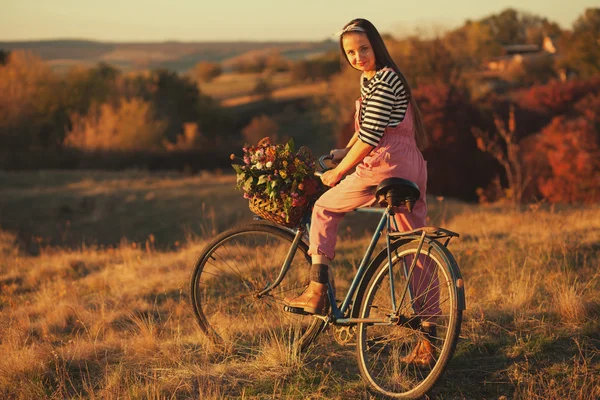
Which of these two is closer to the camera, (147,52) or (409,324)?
(409,324)

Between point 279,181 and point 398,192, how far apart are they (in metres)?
0.83

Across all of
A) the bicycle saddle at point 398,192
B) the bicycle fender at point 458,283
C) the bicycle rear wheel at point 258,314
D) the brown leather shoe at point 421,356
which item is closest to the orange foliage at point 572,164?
the bicycle rear wheel at point 258,314

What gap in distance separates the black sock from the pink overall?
0.08 meters

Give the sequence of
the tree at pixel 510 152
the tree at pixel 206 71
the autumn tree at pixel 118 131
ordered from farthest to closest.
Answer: the tree at pixel 206 71 → the autumn tree at pixel 118 131 → the tree at pixel 510 152

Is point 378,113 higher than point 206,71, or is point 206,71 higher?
point 206,71

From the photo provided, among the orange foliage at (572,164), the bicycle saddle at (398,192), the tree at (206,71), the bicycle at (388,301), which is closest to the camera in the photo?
the bicycle at (388,301)

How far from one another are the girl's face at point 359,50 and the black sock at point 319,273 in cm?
117

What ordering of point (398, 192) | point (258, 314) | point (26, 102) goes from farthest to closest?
point (26, 102) < point (258, 314) < point (398, 192)

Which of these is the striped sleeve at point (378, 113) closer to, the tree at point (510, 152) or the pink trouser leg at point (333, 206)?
the pink trouser leg at point (333, 206)

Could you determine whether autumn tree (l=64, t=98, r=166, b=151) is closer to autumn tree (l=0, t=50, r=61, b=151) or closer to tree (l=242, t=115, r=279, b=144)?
autumn tree (l=0, t=50, r=61, b=151)

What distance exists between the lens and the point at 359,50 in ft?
12.6

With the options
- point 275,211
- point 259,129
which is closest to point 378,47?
point 275,211

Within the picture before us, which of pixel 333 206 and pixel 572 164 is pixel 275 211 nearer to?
pixel 333 206

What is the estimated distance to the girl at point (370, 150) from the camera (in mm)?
3719
